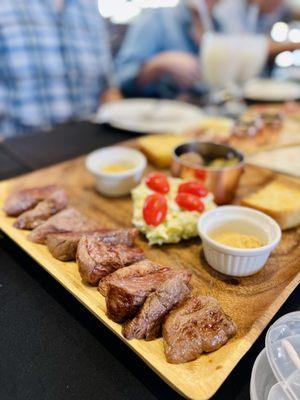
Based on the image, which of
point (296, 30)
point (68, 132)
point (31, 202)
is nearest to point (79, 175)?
point (31, 202)

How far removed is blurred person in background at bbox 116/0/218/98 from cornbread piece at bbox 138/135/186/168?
1.79 m

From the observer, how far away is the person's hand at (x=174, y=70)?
4.52 meters

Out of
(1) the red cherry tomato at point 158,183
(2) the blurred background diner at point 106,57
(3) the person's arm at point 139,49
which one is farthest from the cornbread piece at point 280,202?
(3) the person's arm at point 139,49

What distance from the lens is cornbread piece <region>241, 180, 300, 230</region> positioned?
5.32ft

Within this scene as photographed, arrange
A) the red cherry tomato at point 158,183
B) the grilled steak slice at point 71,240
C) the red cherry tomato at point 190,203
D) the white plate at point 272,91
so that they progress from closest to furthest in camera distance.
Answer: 1. the grilled steak slice at point 71,240
2. the red cherry tomato at point 190,203
3. the red cherry tomato at point 158,183
4. the white plate at point 272,91

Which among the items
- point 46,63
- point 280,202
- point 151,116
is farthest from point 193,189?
point 46,63

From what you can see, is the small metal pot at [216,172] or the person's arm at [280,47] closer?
the small metal pot at [216,172]

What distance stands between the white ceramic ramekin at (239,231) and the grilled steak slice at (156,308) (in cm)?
23

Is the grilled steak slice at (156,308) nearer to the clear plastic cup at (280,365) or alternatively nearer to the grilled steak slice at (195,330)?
the grilled steak slice at (195,330)

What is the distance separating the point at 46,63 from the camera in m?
3.99

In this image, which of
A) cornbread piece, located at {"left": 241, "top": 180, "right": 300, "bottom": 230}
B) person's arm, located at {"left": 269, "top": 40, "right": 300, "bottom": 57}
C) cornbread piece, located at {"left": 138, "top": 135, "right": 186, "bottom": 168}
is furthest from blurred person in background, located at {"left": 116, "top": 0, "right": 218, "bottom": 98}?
cornbread piece, located at {"left": 241, "top": 180, "right": 300, "bottom": 230}

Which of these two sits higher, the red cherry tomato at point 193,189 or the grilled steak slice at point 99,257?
the red cherry tomato at point 193,189

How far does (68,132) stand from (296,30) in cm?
748

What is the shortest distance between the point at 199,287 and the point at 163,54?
4324mm
